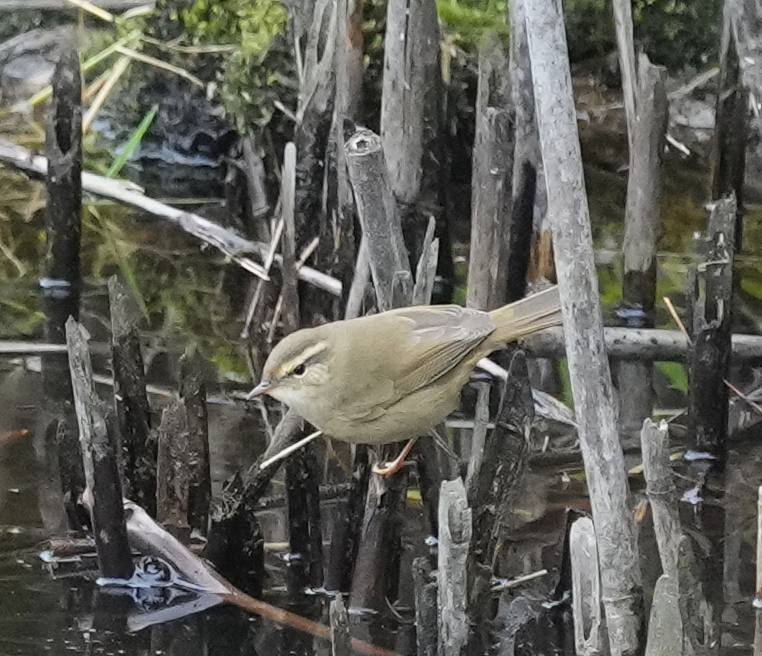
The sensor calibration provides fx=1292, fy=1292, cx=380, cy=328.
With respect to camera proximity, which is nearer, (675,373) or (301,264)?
(301,264)

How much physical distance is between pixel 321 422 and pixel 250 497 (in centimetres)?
31

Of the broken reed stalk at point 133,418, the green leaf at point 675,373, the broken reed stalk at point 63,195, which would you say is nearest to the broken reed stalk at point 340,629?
the broken reed stalk at point 133,418

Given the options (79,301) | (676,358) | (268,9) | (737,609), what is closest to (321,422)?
(737,609)

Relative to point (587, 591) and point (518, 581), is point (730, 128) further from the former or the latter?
point (587, 591)

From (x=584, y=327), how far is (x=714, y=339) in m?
1.73

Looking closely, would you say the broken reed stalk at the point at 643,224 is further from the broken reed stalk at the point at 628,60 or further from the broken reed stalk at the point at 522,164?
the broken reed stalk at the point at 522,164

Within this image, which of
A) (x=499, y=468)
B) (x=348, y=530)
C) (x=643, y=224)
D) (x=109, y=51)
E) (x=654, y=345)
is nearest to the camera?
(x=499, y=468)

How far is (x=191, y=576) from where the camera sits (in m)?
3.49

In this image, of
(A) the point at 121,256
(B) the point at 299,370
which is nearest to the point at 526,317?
(B) the point at 299,370

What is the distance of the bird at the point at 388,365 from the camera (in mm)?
3324

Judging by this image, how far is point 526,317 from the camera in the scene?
3.47 meters

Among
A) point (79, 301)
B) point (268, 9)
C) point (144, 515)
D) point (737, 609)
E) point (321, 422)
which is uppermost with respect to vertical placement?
point (268, 9)

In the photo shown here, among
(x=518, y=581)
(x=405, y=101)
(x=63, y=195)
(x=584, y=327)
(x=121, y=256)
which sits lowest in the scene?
(x=518, y=581)

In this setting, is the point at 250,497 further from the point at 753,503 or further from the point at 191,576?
the point at 753,503
